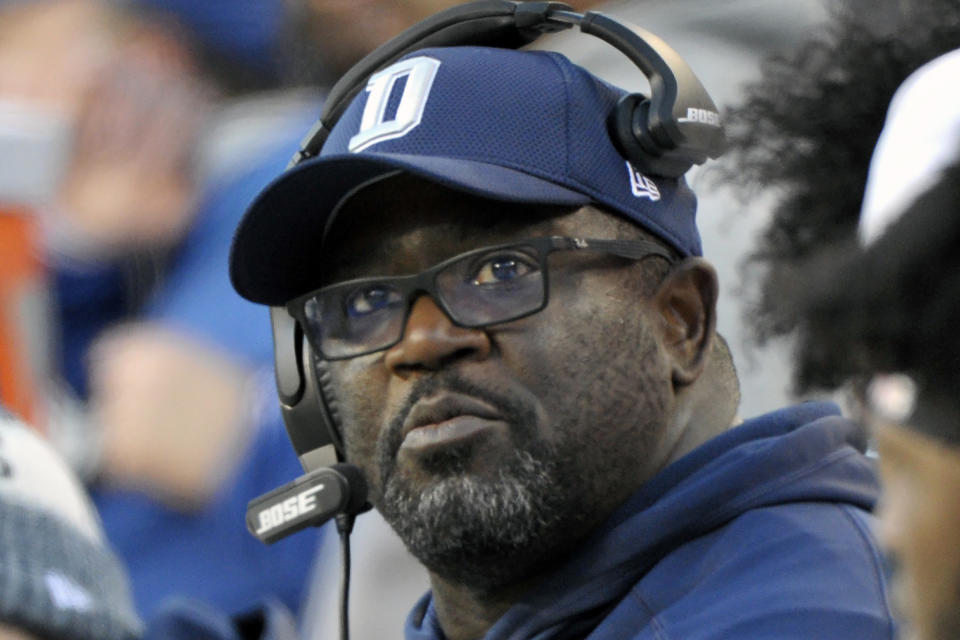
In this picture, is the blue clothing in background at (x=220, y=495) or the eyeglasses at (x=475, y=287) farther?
the blue clothing in background at (x=220, y=495)

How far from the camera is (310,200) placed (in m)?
2.14

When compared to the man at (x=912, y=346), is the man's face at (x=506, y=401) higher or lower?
lower

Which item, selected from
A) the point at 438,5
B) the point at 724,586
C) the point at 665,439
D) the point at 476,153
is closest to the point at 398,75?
the point at 476,153

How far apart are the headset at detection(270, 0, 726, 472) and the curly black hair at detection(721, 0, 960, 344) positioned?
1.01 feet

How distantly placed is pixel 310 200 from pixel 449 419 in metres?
0.35

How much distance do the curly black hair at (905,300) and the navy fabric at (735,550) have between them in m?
0.66

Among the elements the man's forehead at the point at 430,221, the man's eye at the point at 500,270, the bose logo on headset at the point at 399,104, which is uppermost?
the bose logo on headset at the point at 399,104

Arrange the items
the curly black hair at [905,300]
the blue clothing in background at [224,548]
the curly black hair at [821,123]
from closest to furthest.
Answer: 1. the curly black hair at [905,300]
2. the curly black hair at [821,123]
3. the blue clothing in background at [224,548]

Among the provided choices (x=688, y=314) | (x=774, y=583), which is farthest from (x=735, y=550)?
(x=688, y=314)

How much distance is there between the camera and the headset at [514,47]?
2062 mm

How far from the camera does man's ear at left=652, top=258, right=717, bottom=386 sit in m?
2.11

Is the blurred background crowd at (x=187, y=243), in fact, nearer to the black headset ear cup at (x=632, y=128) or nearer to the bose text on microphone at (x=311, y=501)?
the black headset ear cup at (x=632, y=128)

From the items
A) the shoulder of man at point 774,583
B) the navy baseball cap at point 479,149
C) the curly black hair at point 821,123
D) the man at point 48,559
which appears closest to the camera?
the curly black hair at point 821,123

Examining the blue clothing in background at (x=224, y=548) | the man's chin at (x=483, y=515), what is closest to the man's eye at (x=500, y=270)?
the man's chin at (x=483, y=515)
